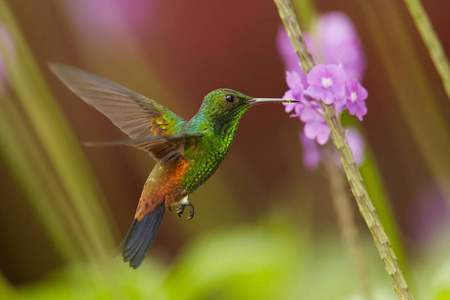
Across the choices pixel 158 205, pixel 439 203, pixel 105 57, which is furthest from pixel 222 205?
pixel 158 205

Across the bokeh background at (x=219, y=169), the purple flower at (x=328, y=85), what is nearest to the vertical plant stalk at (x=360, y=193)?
the purple flower at (x=328, y=85)

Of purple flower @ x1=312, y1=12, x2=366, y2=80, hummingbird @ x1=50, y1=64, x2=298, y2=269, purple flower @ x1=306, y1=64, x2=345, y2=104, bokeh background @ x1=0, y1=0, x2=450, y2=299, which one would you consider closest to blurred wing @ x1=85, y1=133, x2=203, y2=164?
hummingbird @ x1=50, y1=64, x2=298, y2=269

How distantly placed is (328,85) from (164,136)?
151mm

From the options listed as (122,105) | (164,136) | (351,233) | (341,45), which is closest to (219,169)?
(341,45)

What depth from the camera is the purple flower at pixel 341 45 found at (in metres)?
0.89

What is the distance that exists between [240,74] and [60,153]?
209 centimetres

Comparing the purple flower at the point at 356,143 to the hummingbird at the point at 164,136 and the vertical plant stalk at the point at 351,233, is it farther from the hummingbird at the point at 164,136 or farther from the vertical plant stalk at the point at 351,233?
the hummingbird at the point at 164,136

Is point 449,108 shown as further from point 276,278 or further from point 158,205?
point 158,205

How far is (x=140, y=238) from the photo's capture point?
0.47 meters

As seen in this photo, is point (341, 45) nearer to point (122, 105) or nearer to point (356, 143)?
point (356, 143)

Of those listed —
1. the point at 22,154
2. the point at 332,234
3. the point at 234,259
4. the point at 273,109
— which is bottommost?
the point at 332,234

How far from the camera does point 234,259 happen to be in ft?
5.40

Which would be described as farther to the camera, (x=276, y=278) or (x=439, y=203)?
(x=439, y=203)

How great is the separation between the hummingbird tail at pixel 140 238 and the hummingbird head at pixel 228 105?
0.35 ft
